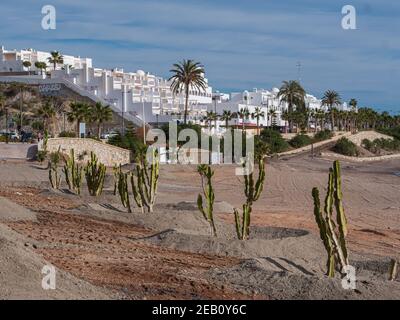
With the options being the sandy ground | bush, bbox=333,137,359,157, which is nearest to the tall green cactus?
the sandy ground

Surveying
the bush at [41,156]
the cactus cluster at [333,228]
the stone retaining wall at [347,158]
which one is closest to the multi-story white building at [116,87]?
the stone retaining wall at [347,158]

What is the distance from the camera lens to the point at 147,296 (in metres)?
9.70

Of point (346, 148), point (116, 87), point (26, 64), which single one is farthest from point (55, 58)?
point (346, 148)

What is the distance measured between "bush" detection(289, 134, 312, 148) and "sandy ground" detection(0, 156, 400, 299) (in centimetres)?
5914

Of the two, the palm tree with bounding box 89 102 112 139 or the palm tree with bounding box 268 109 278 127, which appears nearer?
the palm tree with bounding box 89 102 112 139

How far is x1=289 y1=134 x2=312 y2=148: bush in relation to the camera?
86.2 m

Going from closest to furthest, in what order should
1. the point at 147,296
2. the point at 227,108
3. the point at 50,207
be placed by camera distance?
the point at 147,296, the point at 50,207, the point at 227,108

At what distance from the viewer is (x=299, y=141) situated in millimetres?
86625

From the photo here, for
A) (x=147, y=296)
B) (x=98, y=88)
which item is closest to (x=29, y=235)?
(x=147, y=296)

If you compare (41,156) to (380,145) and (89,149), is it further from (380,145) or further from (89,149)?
(380,145)

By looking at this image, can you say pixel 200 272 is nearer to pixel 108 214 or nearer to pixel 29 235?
pixel 29 235

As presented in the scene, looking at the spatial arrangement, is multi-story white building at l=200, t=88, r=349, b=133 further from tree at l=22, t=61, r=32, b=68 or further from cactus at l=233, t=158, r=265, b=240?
cactus at l=233, t=158, r=265, b=240

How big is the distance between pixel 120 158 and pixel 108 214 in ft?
101

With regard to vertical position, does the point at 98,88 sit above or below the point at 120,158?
above
